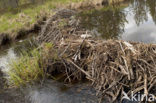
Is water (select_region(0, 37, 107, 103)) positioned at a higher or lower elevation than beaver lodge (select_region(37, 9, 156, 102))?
lower

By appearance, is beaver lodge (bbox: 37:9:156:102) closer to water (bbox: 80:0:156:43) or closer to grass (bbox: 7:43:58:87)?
grass (bbox: 7:43:58:87)

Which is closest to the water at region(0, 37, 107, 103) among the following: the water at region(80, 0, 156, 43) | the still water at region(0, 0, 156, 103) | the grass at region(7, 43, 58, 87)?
the still water at region(0, 0, 156, 103)

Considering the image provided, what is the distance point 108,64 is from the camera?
19.1 ft

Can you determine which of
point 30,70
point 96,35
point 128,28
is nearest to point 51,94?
point 30,70

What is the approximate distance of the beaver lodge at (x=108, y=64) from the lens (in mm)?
5238

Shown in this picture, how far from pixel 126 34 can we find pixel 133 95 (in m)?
7.29

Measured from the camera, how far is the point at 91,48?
6.73m

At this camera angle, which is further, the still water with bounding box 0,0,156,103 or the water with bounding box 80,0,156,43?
the water with bounding box 80,0,156,43

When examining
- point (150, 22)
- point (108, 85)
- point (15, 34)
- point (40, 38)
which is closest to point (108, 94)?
point (108, 85)

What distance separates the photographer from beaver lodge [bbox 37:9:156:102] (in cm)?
524

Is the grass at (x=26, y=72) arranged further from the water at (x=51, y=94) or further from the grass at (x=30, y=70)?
the water at (x=51, y=94)

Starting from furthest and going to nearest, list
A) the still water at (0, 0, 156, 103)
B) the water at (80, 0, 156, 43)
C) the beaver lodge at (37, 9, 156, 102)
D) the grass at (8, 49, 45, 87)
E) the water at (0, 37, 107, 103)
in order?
1. the water at (80, 0, 156, 43)
2. the grass at (8, 49, 45, 87)
3. the still water at (0, 0, 156, 103)
4. the water at (0, 37, 107, 103)
5. the beaver lodge at (37, 9, 156, 102)

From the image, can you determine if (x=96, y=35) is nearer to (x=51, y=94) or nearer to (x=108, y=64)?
(x=108, y=64)

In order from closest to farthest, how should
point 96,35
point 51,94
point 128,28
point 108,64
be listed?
point 108,64 → point 51,94 → point 96,35 → point 128,28
